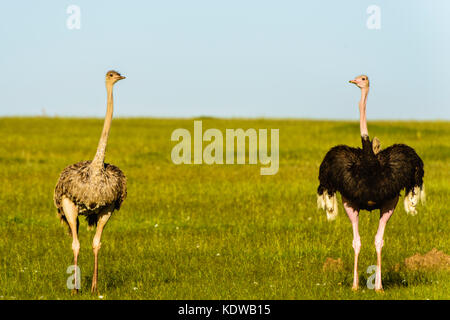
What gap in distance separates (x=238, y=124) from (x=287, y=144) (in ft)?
34.7

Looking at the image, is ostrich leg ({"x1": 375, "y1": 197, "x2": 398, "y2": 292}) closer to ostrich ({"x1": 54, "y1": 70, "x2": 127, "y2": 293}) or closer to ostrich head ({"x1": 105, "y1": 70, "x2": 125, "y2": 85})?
Answer: ostrich ({"x1": 54, "y1": 70, "x2": 127, "y2": 293})

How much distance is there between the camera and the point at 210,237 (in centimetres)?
1684

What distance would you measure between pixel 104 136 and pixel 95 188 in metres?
0.85

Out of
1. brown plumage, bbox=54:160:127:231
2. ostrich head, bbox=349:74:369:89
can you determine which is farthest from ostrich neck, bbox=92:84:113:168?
ostrich head, bbox=349:74:369:89

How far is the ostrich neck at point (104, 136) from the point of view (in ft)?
35.9

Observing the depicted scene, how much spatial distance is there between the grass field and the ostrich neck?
2119 mm

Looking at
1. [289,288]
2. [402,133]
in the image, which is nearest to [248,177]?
[289,288]

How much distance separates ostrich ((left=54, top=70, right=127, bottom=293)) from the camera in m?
10.9

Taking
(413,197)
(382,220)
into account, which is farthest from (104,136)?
(413,197)

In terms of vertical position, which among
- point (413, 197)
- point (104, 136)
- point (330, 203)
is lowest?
point (330, 203)

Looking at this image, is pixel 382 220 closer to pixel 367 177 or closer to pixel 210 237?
pixel 367 177

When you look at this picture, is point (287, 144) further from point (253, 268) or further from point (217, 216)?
point (253, 268)

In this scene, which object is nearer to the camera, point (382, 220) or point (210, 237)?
point (382, 220)

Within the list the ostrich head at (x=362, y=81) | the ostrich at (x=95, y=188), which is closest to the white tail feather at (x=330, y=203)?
the ostrich head at (x=362, y=81)
